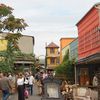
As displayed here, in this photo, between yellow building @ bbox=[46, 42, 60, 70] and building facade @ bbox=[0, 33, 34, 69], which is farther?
yellow building @ bbox=[46, 42, 60, 70]

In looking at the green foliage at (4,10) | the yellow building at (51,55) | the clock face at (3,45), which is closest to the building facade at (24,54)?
the clock face at (3,45)

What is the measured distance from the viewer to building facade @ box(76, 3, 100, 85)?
116ft

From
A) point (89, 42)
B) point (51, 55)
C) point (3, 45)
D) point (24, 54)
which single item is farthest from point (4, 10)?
point (51, 55)

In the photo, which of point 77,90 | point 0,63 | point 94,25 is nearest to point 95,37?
point 94,25

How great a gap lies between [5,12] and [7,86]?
27.3ft

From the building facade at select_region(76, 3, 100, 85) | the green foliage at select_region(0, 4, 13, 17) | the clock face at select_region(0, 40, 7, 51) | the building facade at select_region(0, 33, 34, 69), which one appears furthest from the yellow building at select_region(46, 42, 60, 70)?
the green foliage at select_region(0, 4, 13, 17)

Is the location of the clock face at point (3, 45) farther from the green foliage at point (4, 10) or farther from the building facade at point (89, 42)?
the green foliage at point (4, 10)

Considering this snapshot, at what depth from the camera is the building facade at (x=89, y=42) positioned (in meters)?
35.2

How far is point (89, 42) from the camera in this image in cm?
4062

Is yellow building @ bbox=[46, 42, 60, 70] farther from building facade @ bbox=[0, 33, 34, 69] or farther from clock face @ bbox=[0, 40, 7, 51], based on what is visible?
clock face @ bbox=[0, 40, 7, 51]

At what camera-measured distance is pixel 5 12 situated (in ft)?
97.7

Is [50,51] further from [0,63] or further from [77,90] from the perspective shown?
[77,90]

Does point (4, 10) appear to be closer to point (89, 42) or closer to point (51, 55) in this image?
point (89, 42)

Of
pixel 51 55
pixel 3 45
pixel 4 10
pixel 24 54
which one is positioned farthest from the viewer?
pixel 51 55
